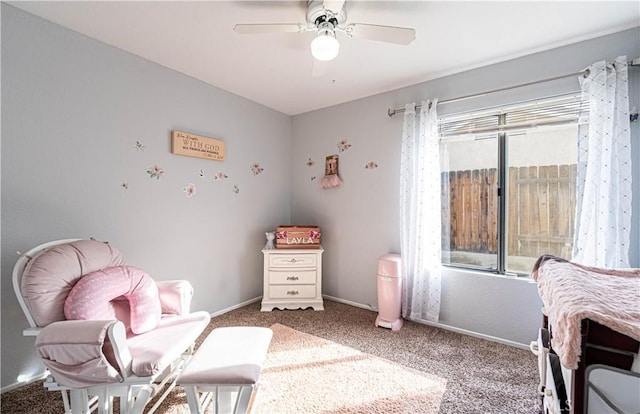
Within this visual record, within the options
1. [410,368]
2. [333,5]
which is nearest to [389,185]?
[410,368]

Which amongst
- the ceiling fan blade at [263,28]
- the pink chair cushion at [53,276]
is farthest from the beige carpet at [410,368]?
the ceiling fan blade at [263,28]

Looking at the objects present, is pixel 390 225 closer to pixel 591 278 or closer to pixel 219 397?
pixel 591 278

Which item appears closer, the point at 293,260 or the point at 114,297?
the point at 114,297

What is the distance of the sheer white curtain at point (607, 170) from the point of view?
165cm

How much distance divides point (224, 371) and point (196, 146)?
1947 mm

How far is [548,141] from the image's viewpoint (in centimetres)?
204

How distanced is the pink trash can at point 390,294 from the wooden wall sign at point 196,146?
1.91m

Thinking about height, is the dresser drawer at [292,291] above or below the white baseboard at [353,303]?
above

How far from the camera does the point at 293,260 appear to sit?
281cm

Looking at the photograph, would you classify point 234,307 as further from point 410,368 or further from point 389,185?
point 389,185

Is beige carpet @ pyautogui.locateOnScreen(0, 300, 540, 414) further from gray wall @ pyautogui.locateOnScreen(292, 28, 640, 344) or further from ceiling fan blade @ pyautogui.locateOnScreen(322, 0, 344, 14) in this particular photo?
ceiling fan blade @ pyautogui.locateOnScreen(322, 0, 344, 14)

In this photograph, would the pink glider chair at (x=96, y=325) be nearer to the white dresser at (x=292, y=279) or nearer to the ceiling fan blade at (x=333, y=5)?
the white dresser at (x=292, y=279)

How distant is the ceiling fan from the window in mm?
1187

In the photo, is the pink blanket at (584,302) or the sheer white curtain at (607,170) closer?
the pink blanket at (584,302)
